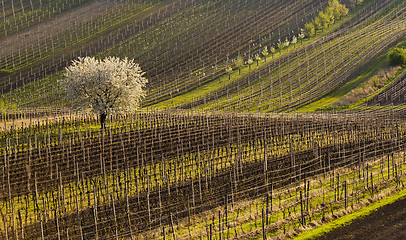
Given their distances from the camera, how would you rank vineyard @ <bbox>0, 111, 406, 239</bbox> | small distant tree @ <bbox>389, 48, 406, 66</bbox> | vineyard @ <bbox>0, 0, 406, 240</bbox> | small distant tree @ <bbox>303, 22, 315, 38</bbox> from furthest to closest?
small distant tree @ <bbox>303, 22, 315, 38</bbox>
small distant tree @ <bbox>389, 48, 406, 66</bbox>
vineyard @ <bbox>0, 0, 406, 240</bbox>
vineyard @ <bbox>0, 111, 406, 239</bbox>

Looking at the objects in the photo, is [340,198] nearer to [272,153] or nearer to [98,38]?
[272,153]

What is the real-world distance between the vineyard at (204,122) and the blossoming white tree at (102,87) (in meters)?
2.29

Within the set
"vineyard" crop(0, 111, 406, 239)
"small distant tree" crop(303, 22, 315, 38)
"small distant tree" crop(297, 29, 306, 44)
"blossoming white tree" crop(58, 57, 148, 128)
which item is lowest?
"vineyard" crop(0, 111, 406, 239)

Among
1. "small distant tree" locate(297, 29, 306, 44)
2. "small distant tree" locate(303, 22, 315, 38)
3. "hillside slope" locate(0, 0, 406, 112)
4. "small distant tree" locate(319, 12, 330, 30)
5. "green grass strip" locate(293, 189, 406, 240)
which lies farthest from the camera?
"small distant tree" locate(319, 12, 330, 30)

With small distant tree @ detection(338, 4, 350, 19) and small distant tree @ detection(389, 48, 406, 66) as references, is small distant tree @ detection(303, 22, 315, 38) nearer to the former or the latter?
small distant tree @ detection(338, 4, 350, 19)

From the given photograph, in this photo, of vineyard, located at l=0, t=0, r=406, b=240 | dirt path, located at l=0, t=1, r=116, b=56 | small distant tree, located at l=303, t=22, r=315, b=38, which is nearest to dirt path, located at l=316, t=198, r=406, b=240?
A: vineyard, located at l=0, t=0, r=406, b=240

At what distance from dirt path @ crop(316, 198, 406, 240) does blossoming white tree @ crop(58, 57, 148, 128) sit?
3109 centimetres

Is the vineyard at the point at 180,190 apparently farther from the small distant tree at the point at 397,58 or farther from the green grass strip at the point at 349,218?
the small distant tree at the point at 397,58

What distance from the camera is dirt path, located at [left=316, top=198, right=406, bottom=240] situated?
2228cm

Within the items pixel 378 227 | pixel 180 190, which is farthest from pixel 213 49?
pixel 378 227

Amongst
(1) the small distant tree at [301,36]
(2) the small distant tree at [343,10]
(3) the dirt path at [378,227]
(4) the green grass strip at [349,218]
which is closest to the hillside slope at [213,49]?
(1) the small distant tree at [301,36]

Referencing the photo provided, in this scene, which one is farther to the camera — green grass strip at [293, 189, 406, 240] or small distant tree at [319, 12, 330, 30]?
small distant tree at [319, 12, 330, 30]

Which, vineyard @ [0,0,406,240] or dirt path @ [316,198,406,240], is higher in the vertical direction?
vineyard @ [0,0,406,240]

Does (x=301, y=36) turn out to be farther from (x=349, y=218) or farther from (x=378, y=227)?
(x=378, y=227)
